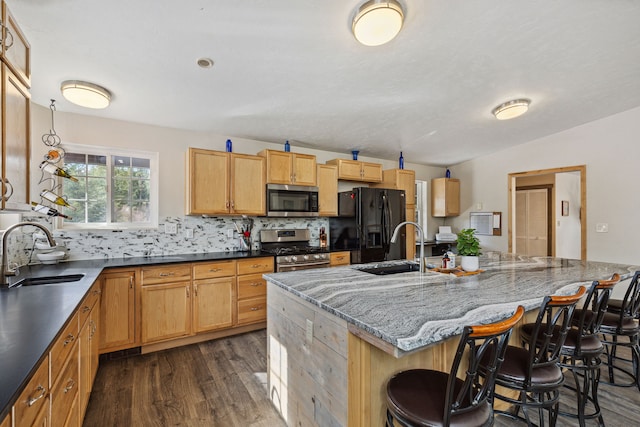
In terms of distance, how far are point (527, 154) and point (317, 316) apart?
496 cm

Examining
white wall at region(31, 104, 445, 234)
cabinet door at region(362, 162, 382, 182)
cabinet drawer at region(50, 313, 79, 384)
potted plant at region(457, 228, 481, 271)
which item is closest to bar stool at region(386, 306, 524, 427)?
potted plant at region(457, 228, 481, 271)

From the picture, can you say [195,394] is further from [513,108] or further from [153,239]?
[513,108]

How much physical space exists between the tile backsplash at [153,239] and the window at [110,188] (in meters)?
0.13

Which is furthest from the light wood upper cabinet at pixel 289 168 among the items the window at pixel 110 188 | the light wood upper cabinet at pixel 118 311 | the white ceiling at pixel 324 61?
the light wood upper cabinet at pixel 118 311

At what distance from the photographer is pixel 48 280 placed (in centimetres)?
214

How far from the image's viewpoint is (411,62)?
2.46 m

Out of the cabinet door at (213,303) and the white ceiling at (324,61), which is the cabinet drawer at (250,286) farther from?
the white ceiling at (324,61)

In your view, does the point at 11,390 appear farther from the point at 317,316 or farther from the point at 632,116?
the point at 632,116

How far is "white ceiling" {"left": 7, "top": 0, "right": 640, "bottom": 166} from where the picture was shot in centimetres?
183

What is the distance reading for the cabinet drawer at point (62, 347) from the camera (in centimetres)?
118

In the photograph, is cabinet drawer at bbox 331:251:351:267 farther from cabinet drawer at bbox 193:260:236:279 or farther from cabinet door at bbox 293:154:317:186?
cabinet drawer at bbox 193:260:236:279

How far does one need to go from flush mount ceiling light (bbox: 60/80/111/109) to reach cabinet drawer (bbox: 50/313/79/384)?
72.3 inches

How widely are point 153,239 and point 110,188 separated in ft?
2.32

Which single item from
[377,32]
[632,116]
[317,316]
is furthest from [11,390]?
[632,116]
